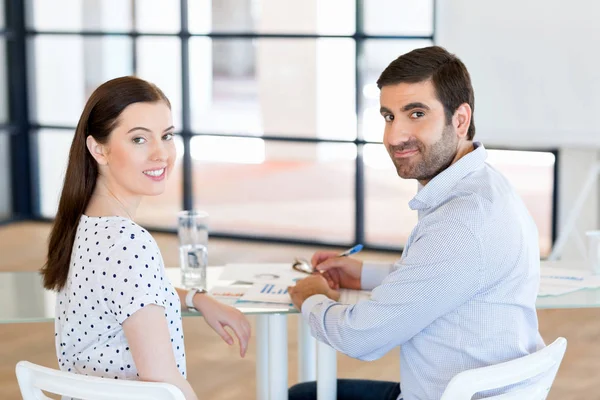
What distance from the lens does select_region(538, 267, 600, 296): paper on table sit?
2.47m

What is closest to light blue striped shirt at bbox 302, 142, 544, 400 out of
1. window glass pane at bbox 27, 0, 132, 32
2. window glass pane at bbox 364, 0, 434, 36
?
window glass pane at bbox 364, 0, 434, 36

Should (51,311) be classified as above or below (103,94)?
below

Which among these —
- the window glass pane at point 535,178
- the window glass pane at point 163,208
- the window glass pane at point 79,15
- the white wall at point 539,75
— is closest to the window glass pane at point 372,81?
the white wall at point 539,75

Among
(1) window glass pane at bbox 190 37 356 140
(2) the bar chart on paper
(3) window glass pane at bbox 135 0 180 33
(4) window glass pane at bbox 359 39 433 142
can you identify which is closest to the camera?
(2) the bar chart on paper

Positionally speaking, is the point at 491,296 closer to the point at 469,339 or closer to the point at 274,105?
the point at 469,339

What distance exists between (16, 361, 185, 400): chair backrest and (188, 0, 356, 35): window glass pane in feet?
15.4

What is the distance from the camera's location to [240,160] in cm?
676

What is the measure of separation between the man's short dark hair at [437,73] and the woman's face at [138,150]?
0.49 m

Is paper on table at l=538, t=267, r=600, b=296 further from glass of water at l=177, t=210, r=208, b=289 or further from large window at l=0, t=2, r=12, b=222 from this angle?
large window at l=0, t=2, r=12, b=222

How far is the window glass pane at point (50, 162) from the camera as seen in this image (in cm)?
727

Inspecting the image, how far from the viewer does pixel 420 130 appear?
6.85 ft

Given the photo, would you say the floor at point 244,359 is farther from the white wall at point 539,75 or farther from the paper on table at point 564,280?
the paper on table at point 564,280

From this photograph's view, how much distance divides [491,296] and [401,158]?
14.8 inches

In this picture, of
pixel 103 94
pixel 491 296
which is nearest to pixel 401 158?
pixel 491 296
